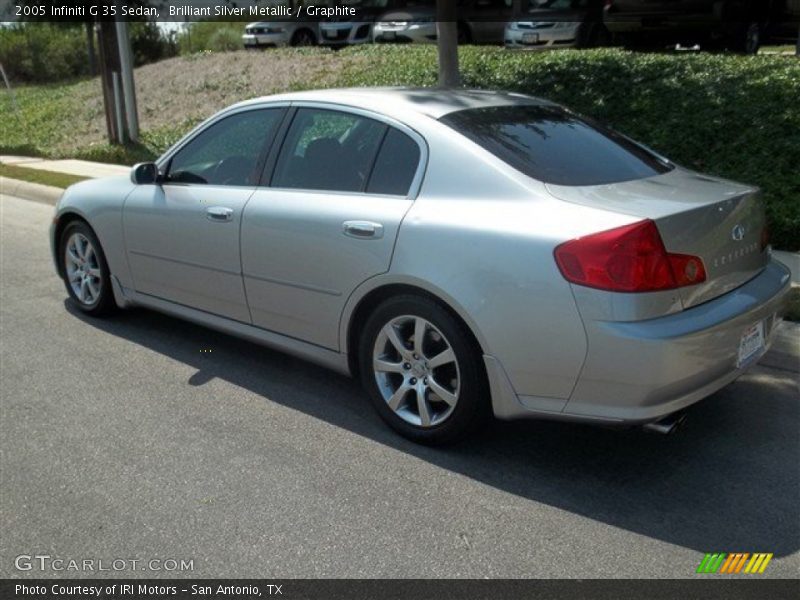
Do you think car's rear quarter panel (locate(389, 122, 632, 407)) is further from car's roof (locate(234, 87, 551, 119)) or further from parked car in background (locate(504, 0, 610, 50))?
parked car in background (locate(504, 0, 610, 50))

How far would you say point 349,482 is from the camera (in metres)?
3.82

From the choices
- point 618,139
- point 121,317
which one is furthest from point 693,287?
point 121,317

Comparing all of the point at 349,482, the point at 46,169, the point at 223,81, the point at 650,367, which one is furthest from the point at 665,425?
the point at 223,81

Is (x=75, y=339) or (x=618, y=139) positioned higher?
(x=618, y=139)

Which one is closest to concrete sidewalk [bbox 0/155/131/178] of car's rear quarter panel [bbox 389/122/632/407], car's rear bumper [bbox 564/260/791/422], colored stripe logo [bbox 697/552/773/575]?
car's rear quarter panel [bbox 389/122/632/407]

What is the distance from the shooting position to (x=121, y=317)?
6.14 metres

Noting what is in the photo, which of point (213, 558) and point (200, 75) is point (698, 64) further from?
point (200, 75)

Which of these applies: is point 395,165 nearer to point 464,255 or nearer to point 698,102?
point 464,255

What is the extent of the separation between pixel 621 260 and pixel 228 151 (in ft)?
8.53

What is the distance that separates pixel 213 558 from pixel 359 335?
1.39m

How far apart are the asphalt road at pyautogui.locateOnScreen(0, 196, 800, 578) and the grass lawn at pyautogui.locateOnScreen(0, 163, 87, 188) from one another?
271 inches

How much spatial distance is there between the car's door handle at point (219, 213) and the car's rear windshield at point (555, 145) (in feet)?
4.35

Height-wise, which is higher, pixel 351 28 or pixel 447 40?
pixel 351 28

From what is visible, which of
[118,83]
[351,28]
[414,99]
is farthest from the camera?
[351,28]
